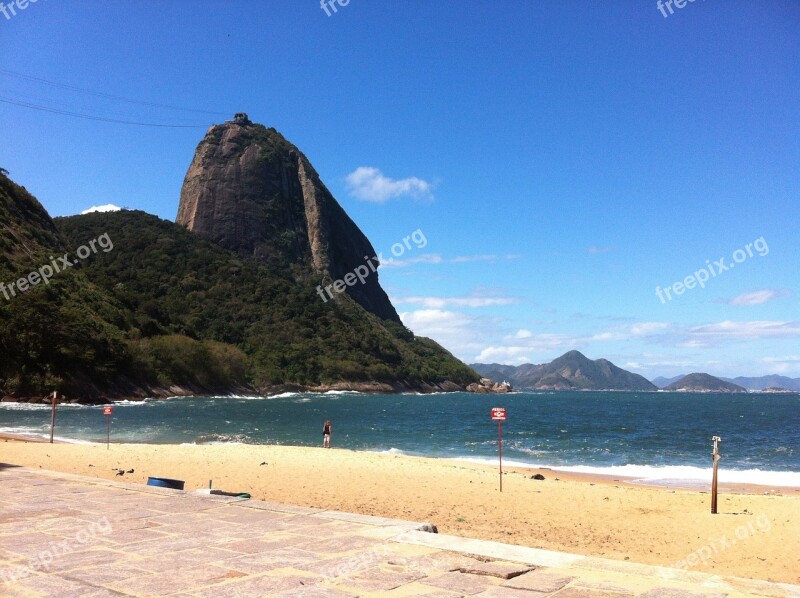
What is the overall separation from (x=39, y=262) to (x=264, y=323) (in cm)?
6257

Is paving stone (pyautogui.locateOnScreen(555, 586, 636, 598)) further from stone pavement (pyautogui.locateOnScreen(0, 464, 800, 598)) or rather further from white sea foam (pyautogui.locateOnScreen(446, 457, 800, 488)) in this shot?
white sea foam (pyautogui.locateOnScreen(446, 457, 800, 488))

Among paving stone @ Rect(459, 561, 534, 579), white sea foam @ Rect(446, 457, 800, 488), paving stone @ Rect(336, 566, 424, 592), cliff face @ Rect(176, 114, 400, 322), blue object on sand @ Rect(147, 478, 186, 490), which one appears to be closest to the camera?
paving stone @ Rect(336, 566, 424, 592)

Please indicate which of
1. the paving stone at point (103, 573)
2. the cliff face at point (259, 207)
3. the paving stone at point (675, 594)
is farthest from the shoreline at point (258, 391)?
the paving stone at point (675, 594)

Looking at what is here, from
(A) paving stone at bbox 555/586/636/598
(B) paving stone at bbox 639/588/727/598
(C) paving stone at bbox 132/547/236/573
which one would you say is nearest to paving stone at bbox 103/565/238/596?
(C) paving stone at bbox 132/547/236/573

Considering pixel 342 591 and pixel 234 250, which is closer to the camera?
pixel 342 591

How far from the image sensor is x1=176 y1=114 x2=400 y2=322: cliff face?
173m

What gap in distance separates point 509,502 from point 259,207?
17404cm

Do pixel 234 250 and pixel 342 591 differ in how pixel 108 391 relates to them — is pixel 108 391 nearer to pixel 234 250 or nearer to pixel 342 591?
pixel 342 591

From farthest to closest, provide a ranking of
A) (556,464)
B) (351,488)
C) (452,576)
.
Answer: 1. (556,464)
2. (351,488)
3. (452,576)

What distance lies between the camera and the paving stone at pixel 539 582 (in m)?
5.19

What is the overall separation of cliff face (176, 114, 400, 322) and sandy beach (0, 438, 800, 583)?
15509 cm

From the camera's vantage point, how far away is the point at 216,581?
5344 mm

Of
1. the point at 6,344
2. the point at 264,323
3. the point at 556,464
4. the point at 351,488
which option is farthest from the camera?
the point at 264,323

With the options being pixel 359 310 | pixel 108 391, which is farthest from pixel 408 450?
pixel 359 310
